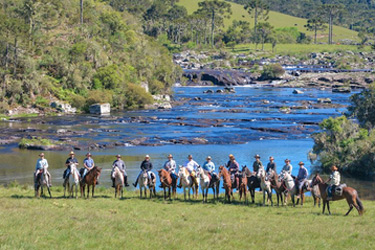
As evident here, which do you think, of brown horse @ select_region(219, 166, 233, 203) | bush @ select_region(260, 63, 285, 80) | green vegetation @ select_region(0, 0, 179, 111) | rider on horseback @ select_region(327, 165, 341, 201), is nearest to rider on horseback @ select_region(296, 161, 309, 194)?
rider on horseback @ select_region(327, 165, 341, 201)

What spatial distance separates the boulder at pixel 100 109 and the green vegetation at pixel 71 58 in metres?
2.15

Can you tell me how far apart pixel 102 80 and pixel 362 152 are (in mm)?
59423

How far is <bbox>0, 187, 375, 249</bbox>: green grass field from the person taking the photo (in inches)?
795

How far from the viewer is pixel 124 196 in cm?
3253

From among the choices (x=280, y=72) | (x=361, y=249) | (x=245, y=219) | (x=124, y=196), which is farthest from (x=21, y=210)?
(x=280, y=72)

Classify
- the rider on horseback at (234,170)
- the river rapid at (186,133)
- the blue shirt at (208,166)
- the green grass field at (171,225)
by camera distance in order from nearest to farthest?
the green grass field at (171,225), the rider on horseback at (234,170), the blue shirt at (208,166), the river rapid at (186,133)

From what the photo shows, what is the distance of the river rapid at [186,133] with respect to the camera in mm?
52469

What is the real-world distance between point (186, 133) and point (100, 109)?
2242 centimetres

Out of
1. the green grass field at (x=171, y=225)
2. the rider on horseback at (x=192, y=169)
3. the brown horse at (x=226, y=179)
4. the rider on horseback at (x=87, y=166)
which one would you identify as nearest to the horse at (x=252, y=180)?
the brown horse at (x=226, y=179)

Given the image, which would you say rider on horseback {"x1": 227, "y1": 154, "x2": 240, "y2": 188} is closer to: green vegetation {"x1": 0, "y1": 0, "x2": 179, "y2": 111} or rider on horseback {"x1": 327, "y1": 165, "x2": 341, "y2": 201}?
rider on horseback {"x1": 327, "y1": 165, "x2": 341, "y2": 201}

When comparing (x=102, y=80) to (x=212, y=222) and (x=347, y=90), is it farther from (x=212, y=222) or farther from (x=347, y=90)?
(x=212, y=222)

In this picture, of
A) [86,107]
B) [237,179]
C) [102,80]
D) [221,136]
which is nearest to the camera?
[237,179]

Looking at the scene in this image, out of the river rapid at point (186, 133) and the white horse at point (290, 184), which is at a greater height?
the white horse at point (290, 184)

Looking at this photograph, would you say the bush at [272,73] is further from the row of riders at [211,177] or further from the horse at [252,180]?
the horse at [252,180]
